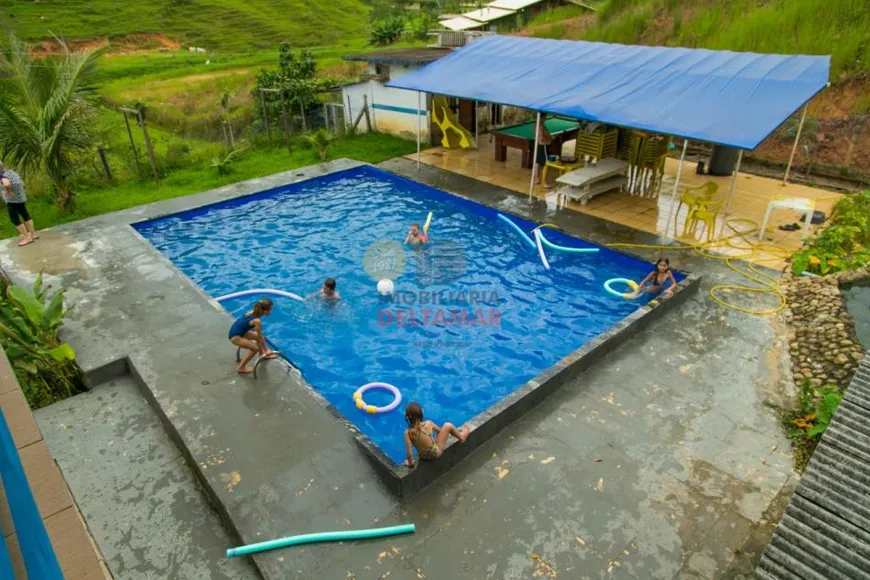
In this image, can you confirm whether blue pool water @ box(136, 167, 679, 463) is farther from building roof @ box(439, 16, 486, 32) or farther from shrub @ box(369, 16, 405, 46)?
shrub @ box(369, 16, 405, 46)

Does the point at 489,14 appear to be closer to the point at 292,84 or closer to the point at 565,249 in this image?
the point at 292,84

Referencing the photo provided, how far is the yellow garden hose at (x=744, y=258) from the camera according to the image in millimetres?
9279

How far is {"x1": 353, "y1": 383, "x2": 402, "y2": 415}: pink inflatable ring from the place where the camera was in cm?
736

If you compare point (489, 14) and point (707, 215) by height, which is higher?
point (489, 14)

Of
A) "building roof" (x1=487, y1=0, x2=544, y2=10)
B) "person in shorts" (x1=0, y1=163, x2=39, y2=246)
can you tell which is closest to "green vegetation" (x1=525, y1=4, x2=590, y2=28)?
"building roof" (x1=487, y1=0, x2=544, y2=10)

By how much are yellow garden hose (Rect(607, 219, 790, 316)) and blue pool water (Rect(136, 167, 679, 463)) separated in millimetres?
1337

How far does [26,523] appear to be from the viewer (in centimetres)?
147

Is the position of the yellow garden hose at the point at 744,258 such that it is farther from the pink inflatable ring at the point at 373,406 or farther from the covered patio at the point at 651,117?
the pink inflatable ring at the point at 373,406

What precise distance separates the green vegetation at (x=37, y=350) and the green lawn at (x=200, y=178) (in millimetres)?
6801

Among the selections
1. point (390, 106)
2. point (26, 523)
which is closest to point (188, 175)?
point (390, 106)

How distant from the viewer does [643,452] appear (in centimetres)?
619

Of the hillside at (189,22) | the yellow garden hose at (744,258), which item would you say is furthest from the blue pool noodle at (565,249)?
the hillside at (189,22)

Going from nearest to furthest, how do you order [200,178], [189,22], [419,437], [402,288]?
[419,437] < [402,288] < [200,178] < [189,22]

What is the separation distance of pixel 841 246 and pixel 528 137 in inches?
324
